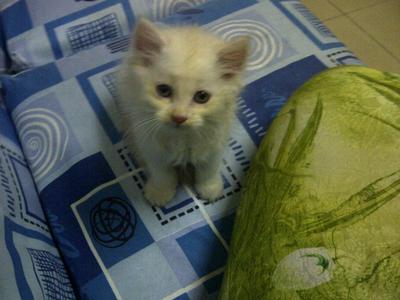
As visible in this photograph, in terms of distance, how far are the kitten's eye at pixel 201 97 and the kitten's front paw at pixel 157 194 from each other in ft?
0.89

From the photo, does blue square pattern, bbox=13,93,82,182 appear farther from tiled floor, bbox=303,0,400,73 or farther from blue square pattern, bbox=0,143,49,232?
tiled floor, bbox=303,0,400,73

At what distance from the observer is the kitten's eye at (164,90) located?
78 cm

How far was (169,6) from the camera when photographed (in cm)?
139

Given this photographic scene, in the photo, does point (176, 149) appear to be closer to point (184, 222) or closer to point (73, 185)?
point (184, 222)

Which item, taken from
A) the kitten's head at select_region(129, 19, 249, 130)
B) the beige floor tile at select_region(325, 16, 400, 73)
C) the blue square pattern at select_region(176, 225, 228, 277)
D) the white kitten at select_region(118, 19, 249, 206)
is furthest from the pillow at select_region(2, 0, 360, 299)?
the beige floor tile at select_region(325, 16, 400, 73)

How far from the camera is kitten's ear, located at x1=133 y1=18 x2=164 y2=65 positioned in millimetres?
785

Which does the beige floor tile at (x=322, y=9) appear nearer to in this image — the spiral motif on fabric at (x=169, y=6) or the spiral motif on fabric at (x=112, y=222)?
the spiral motif on fabric at (x=169, y=6)

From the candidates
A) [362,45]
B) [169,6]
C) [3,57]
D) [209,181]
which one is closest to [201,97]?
[209,181]

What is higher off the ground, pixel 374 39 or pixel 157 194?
pixel 374 39

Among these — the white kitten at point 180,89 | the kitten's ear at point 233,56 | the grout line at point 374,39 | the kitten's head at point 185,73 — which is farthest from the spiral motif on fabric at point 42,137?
the grout line at point 374,39

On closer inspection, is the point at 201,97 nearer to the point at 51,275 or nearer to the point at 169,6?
the point at 51,275

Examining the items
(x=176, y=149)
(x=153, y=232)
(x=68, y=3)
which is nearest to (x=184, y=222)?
(x=153, y=232)

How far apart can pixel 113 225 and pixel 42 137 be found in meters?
0.32

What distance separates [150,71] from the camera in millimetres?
794
